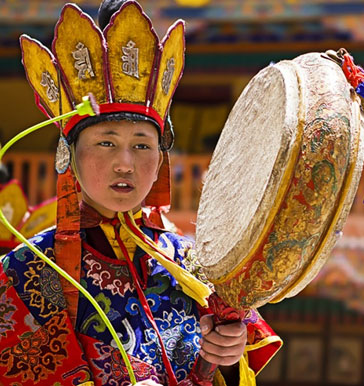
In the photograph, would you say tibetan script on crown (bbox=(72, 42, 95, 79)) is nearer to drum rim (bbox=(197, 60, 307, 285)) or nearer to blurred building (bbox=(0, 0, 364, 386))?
drum rim (bbox=(197, 60, 307, 285))

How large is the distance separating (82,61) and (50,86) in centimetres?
12

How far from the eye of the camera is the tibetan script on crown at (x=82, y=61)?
2584 mm

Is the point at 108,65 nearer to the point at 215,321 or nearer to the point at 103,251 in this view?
the point at 103,251

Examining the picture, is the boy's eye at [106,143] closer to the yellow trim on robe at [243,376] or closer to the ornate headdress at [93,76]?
the ornate headdress at [93,76]

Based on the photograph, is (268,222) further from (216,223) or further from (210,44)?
(210,44)

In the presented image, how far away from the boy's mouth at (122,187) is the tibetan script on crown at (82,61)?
0.26 meters

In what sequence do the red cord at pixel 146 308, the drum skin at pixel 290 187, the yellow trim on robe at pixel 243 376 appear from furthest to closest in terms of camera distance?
the yellow trim on robe at pixel 243 376 → the red cord at pixel 146 308 → the drum skin at pixel 290 187

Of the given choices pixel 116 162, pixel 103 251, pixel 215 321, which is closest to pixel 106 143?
pixel 116 162

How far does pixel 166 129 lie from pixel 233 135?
23 centimetres

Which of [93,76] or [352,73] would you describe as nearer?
[352,73]

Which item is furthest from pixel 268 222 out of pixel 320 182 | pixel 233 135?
pixel 233 135

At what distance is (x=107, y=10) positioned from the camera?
2725mm

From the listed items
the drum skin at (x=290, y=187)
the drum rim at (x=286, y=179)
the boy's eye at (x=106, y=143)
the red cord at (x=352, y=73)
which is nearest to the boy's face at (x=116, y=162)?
the boy's eye at (x=106, y=143)

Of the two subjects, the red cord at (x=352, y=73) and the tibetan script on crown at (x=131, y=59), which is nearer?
the red cord at (x=352, y=73)
